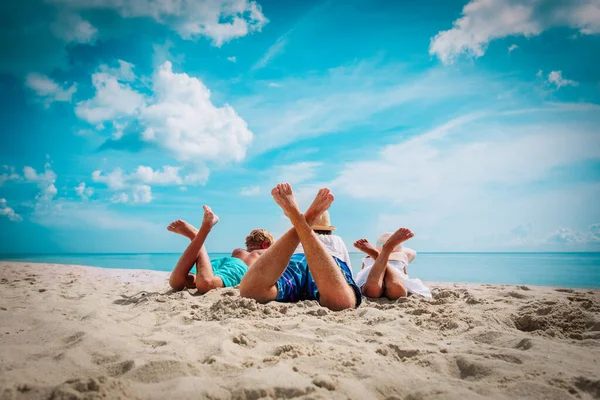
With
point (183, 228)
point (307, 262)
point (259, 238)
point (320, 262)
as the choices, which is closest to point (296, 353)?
point (320, 262)

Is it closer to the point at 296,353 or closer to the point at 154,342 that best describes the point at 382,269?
the point at 296,353

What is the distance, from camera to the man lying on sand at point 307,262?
2.88 meters

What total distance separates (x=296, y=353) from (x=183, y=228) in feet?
9.46

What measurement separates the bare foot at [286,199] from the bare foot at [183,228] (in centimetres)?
170

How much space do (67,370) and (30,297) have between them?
112 inches

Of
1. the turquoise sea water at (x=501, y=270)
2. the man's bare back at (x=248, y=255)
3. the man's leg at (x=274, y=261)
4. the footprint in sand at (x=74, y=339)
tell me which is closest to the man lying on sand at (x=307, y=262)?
the man's leg at (x=274, y=261)

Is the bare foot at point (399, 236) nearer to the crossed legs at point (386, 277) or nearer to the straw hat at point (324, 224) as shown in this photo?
the crossed legs at point (386, 277)

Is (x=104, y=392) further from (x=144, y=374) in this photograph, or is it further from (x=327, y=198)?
(x=327, y=198)

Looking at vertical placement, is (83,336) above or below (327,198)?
below

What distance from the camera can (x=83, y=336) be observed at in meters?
2.14

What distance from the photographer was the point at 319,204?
3041 millimetres

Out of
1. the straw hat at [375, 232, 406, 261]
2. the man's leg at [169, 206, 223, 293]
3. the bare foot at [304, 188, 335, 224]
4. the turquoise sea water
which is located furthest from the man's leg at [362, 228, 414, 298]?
the turquoise sea water

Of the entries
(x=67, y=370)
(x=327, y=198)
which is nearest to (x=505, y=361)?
A: (x=327, y=198)

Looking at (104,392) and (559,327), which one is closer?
(104,392)
